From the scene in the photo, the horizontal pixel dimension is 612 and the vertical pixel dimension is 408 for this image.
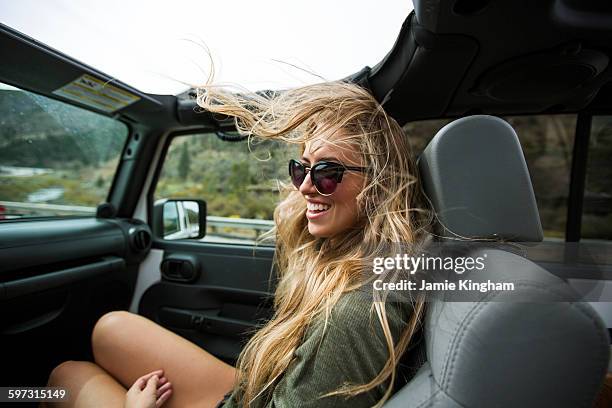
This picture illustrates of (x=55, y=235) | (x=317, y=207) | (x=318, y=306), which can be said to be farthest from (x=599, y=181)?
(x=55, y=235)

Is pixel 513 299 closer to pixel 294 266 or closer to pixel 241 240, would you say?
pixel 294 266

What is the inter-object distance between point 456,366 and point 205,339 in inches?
80.4

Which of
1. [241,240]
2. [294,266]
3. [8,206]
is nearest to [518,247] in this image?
[294,266]

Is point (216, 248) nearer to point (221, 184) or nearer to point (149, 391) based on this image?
point (221, 184)

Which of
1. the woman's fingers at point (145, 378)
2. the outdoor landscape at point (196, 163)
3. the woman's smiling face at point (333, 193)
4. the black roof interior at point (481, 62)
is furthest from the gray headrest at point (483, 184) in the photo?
the woman's fingers at point (145, 378)

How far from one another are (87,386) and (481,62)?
2146mm

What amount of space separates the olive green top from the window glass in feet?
5.61

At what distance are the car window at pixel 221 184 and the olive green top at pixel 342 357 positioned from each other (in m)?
1.61

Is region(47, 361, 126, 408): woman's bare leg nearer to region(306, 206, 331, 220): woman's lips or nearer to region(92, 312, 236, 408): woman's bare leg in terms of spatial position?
region(92, 312, 236, 408): woman's bare leg

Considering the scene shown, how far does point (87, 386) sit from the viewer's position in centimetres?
139

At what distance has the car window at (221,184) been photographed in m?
2.62

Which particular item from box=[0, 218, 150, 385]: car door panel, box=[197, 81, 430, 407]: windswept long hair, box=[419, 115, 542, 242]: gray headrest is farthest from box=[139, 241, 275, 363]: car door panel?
box=[419, 115, 542, 242]: gray headrest

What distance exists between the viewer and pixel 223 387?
4.82 ft

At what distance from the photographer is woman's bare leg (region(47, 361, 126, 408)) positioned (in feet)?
4.34
